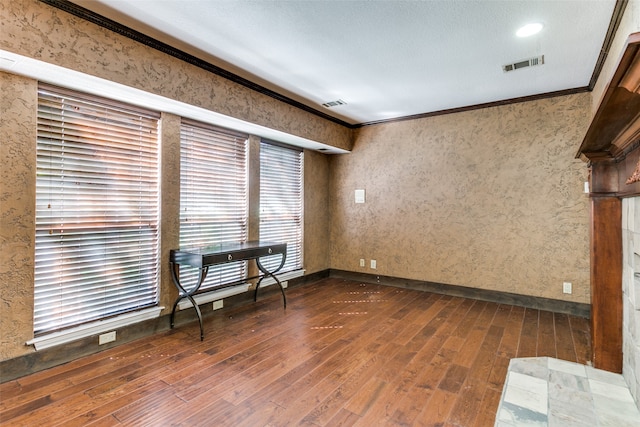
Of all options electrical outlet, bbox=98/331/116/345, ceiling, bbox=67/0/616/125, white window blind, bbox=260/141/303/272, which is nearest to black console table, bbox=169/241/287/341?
electrical outlet, bbox=98/331/116/345

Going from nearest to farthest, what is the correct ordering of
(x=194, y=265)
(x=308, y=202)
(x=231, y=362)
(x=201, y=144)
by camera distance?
(x=231, y=362) → (x=194, y=265) → (x=201, y=144) → (x=308, y=202)

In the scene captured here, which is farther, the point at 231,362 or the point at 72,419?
the point at 231,362

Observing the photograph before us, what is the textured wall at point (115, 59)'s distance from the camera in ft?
6.53

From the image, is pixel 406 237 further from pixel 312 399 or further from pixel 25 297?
pixel 25 297

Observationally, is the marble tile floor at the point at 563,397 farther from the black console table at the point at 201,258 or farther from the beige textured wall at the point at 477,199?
the black console table at the point at 201,258

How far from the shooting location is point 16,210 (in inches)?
88.1

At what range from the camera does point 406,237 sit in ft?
15.8

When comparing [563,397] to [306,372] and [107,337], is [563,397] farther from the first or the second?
[107,337]

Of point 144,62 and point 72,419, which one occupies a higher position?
point 144,62

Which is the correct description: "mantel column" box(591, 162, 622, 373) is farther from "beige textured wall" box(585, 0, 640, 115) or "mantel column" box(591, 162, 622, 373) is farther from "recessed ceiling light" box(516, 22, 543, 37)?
"recessed ceiling light" box(516, 22, 543, 37)

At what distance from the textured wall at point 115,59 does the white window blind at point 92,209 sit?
1.45 ft

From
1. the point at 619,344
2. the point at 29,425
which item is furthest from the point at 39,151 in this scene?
the point at 619,344

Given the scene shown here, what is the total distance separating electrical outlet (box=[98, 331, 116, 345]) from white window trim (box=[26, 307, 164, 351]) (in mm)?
37

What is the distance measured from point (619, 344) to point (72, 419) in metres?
3.69
